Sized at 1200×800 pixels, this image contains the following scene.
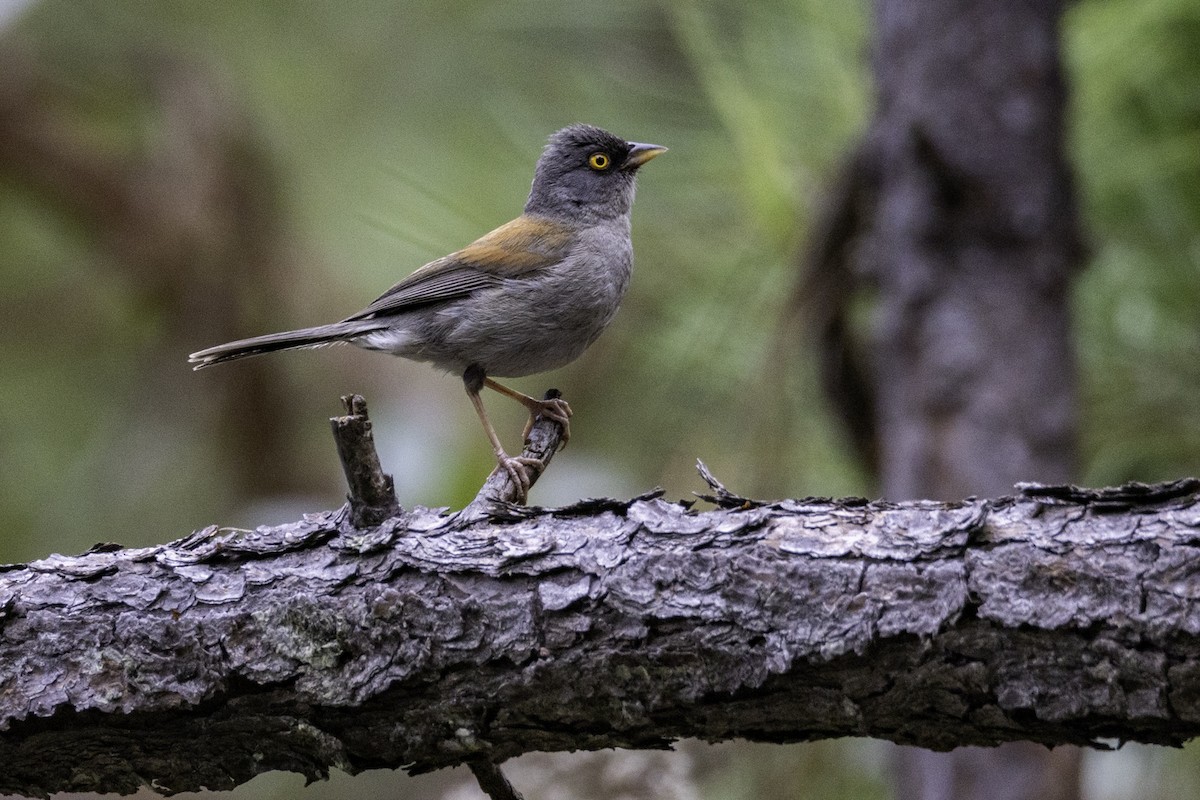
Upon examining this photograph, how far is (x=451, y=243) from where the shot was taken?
5.74 meters

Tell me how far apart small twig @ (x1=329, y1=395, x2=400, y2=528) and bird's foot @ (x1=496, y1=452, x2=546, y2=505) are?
512 millimetres

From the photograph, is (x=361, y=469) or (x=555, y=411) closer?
(x=361, y=469)

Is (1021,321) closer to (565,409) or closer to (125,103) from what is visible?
(565,409)

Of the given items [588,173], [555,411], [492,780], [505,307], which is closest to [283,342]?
[505,307]

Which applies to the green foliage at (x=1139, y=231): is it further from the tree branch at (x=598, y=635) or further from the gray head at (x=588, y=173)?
the tree branch at (x=598, y=635)

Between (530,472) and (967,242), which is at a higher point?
(967,242)

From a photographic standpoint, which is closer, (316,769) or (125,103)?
(316,769)

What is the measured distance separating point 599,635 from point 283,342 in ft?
6.85

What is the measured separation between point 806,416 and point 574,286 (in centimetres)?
225

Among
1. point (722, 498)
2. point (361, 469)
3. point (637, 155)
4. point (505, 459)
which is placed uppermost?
point (637, 155)

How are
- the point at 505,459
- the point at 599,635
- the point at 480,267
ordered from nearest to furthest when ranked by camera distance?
the point at 599,635 → the point at 505,459 → the point at 480,267

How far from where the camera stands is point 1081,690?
2.30 metres

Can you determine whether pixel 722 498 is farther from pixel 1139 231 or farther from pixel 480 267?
pixel 1139 231

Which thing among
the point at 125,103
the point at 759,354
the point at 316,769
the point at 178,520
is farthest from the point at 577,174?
the point at 125,103
